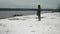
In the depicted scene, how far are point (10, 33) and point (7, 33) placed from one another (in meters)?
0.16

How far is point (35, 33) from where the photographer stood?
6.41m

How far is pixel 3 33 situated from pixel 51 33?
8.01 ft

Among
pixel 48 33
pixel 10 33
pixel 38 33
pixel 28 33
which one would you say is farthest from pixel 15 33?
pixel 48 33

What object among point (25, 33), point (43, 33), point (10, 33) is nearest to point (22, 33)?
point (25, 33)

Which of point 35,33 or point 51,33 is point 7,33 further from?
point 51,33

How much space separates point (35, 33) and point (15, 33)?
1.02 m

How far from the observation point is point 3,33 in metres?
6.54

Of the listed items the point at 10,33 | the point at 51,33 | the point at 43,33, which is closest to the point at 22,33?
the point at 10,33

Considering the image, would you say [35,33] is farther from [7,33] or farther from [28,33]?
[7,33]

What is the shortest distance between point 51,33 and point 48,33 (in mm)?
148

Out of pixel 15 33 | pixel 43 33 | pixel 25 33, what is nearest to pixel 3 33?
pixel 15 33

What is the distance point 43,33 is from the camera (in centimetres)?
641

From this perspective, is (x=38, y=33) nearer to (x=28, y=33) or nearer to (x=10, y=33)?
(x=28, y=33)

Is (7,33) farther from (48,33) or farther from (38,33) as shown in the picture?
(48,33)
